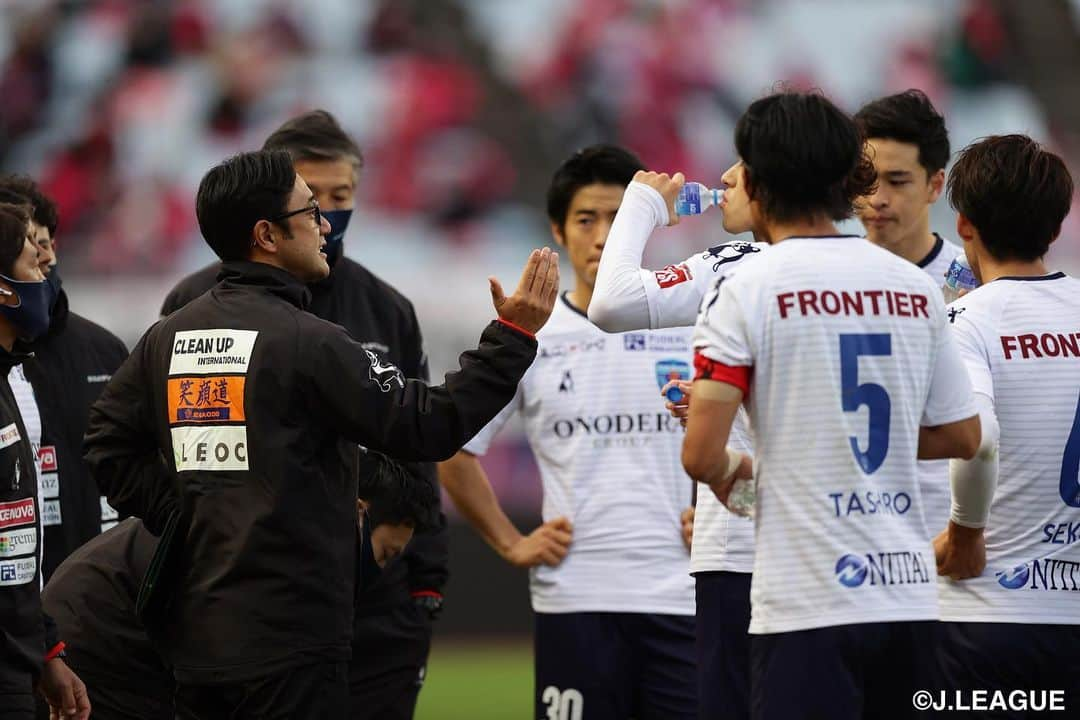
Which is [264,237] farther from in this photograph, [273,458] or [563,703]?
[563,703]

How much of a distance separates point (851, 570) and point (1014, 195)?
132 centimetres

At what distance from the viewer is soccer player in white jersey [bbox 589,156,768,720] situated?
12.8ft

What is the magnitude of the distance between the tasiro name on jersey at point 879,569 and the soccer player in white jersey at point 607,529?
6.99 feet

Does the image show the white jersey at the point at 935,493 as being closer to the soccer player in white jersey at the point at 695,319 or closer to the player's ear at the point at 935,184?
the player's ear at the point at 935,184

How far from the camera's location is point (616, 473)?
5.52 m

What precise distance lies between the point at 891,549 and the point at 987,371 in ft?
2.79

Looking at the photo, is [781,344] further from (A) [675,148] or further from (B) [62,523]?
(A) [675,148]

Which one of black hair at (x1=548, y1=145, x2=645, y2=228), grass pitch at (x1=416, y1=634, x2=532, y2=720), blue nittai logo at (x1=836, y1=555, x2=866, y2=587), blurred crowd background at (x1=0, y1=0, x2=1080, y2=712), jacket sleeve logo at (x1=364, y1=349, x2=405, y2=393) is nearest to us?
blue nittai logo at (x1=836, y1=555, x2=866, y2=587)

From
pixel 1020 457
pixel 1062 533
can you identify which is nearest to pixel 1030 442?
pixel 1020 457

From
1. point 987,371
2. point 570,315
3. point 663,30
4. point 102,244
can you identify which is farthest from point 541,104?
point 987,371

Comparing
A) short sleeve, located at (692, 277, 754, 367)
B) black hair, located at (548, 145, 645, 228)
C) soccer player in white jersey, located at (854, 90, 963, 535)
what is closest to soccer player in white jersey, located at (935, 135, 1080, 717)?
short sleeve, located at (692, 277, 754, 367)

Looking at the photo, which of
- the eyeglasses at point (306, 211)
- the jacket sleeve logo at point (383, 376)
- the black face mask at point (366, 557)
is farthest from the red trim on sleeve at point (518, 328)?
the black face mask at point (366, 557)

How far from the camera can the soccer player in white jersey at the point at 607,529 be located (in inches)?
212

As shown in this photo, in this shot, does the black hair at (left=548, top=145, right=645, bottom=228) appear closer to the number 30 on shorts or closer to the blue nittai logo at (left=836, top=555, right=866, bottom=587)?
the number 30 on shorts
